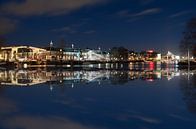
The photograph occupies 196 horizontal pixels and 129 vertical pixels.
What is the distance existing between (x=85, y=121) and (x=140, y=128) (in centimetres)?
171

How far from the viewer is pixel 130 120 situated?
1085cm

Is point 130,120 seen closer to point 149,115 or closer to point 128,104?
point 149,115

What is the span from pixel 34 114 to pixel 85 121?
2.03 meters

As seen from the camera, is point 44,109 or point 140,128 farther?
point 44,109

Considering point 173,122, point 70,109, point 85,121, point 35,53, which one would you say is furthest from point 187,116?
point 35,53

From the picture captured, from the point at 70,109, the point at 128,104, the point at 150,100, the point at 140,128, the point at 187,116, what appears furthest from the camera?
the point at 150,100

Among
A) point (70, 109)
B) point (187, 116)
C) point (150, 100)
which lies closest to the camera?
point (187, 116)

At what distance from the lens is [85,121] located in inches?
419

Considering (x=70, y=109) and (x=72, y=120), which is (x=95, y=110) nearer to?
(x=70, y=109)

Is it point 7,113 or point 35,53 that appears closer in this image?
point 7,113

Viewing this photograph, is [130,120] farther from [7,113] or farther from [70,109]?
[7,113]

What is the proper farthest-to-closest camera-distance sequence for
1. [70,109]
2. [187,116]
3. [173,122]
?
[70,109] → [187,116] → [173,122]

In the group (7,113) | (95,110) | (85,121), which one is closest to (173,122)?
(85,121)

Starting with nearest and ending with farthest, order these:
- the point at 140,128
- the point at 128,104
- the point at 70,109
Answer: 1. the point at 140,128
2. the point at 70,109
3. the point at 128,104
